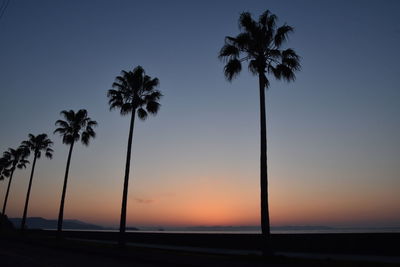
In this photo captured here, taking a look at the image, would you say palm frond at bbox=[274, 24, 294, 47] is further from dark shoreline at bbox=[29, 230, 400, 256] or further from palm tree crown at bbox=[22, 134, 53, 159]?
palm tree crown at bbox=[22, 134, 53, 159]

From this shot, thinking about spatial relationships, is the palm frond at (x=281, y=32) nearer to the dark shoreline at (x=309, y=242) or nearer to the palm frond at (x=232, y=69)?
the palm frond at (x=232, y=69)

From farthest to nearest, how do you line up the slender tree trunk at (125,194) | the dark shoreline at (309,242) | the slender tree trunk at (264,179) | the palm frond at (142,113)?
the palm frond at (142,113), the slender tree trunk at (125,194), the dark shoreline at (309,242), the slender tree trunk at (264,179)

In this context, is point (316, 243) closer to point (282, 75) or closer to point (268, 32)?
point (282, 75)

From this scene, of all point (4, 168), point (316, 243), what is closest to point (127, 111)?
point (316, 243)

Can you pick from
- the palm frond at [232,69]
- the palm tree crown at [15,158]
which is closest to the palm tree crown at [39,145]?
the palm tree crown at [15,158]

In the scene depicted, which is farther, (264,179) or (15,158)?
(15,158)

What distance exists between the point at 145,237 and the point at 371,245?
2568cm

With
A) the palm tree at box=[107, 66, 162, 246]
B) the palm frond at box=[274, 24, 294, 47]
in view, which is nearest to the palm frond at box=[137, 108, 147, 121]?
the palm tree at box=[107, 66, 162, 246]

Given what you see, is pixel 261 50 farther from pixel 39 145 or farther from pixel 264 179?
pixel 39 145

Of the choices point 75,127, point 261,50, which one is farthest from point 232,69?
point 75,127

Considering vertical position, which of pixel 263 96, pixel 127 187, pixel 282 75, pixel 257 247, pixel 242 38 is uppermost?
pixel 242 38

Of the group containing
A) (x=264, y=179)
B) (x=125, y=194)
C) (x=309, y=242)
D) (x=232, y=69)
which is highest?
(x=232, y=69)

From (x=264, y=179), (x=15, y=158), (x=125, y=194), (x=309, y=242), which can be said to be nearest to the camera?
(x=264, y=179)

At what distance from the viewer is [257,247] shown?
26.4 m
